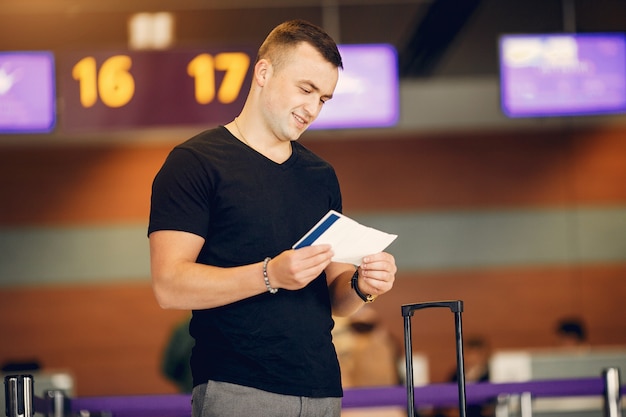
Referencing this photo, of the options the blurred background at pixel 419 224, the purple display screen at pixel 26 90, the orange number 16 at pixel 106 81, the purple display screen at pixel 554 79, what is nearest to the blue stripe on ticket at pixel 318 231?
the orange number 16 at pixel 106 81

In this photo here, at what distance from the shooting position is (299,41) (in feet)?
7.31

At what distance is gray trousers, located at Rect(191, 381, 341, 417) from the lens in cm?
205

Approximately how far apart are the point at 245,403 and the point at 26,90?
4255mm

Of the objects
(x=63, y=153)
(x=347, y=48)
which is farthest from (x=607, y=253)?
(x=63, y=153)

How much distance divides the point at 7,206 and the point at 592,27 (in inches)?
211

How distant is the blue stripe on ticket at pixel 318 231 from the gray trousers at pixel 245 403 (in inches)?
13.1

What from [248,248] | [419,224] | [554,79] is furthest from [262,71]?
[419,224]

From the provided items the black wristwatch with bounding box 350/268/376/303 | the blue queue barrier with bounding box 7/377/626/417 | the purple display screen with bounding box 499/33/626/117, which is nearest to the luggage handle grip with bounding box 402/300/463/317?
the black wristwatch with bounding box 350/268/376/303

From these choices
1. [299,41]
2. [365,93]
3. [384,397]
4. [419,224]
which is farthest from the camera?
[419,224]

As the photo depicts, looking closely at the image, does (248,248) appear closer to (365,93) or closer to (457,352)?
(457,352)

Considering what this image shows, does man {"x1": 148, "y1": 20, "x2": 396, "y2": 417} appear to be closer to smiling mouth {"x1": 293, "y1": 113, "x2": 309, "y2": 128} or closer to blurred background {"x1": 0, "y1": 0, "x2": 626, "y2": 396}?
smiling mouth {"x1": 293, "y1": 113, "x2": 309, "y2": 128}

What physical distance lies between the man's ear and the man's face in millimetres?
45

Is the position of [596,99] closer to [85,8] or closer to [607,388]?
[607,388]

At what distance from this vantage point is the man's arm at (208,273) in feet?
6.38
